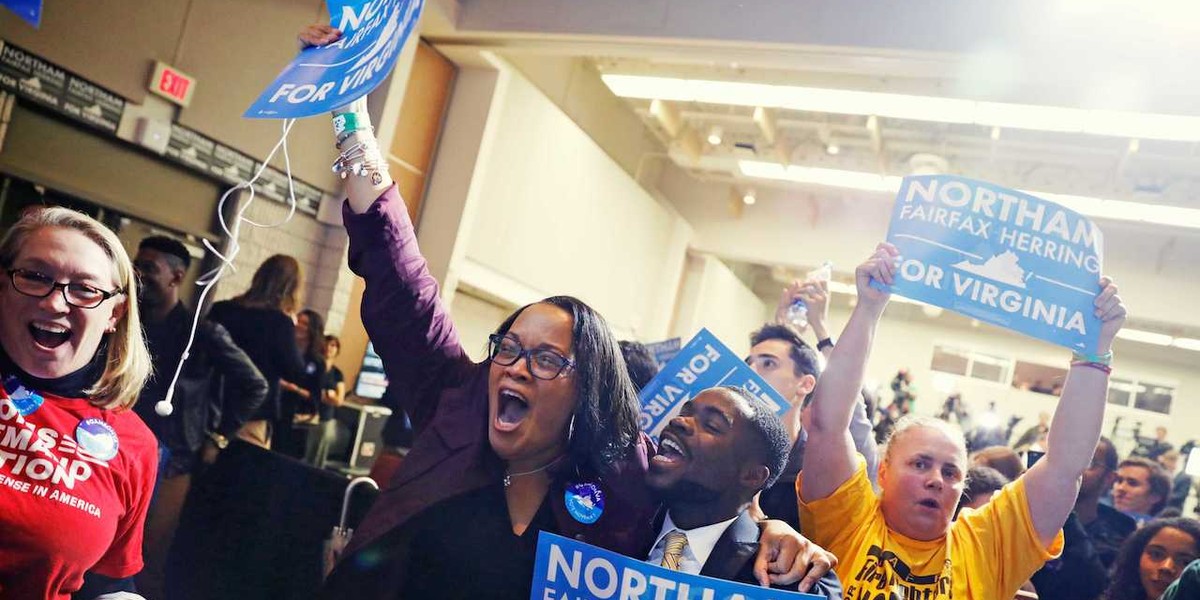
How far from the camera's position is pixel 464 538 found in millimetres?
1266

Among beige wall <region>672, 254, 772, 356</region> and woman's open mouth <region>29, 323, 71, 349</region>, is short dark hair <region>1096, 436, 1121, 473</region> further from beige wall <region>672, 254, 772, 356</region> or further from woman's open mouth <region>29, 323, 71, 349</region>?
beige wall <region>672, 254, 772, 356</region>

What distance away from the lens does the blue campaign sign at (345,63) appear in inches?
56.8

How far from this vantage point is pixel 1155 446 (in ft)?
28.7

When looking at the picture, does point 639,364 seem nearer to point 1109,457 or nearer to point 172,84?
point 1109,457

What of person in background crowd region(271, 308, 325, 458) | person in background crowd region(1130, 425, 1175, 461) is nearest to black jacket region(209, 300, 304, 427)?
person in background crowd region(271, 308, 325, 458)

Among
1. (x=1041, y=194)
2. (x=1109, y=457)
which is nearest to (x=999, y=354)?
(x=1041, y=194)

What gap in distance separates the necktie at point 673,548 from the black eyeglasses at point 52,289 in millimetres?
917

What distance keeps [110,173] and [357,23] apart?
413 cm

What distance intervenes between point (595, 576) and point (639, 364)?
1.41 metres

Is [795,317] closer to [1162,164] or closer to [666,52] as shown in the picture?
[666,52]

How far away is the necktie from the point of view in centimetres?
127

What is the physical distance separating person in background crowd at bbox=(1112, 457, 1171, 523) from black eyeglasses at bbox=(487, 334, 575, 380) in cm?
368

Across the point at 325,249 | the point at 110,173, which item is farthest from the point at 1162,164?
the point at 110,173

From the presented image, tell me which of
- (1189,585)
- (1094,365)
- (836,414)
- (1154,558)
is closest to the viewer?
(836,414)
